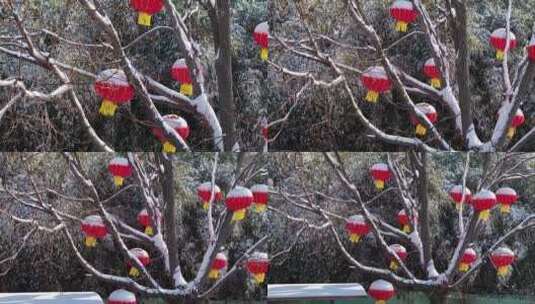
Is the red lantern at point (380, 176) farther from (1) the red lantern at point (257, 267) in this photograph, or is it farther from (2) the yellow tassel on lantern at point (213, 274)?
(2) the yellow tassel on lantern at point (213, 274)

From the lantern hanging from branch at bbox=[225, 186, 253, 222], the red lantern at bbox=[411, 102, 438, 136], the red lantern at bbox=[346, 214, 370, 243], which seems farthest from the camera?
the red lantern at bbox=[411, 102, 438, 136]

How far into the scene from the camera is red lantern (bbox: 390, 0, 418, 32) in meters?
4.17

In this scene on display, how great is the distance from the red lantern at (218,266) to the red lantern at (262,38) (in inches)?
39.6

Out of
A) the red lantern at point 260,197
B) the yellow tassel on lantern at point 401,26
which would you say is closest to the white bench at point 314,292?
the red lantern at point 260,197

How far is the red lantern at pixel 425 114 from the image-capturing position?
14.0 ft

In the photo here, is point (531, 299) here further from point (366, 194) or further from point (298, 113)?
point (298, 113)

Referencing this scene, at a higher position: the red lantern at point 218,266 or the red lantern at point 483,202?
the red lantern at point 483,202

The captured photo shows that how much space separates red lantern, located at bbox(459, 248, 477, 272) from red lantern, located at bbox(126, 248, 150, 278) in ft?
5.14

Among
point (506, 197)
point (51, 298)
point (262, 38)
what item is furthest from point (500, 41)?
point (51, 298)

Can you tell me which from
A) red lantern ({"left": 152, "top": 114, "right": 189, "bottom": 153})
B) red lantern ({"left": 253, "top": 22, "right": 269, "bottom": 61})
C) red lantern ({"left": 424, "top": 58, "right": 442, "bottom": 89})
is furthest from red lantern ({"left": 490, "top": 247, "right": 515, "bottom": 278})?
red lantern ({"left": 152, "top": 114, "right": 189, "bottom": 153})

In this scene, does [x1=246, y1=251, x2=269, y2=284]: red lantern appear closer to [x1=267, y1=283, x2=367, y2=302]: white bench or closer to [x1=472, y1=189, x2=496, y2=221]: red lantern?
[x1=267, y1=283, x2=367, y2=302]: white bench

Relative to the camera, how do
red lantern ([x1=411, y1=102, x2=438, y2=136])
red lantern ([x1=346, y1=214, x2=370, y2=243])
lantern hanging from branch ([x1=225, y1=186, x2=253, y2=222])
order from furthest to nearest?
red lantern ([x1=411, y1=102, x2=438, y2=136])
red lantern ([x1=346, y1=214, x2=370, y2=243])
lantern hanging from branch ([x1=225, y1=186, x2=253, y2=222])

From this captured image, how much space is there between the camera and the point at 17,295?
3945 millimetres

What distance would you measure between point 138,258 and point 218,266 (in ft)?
1.27
